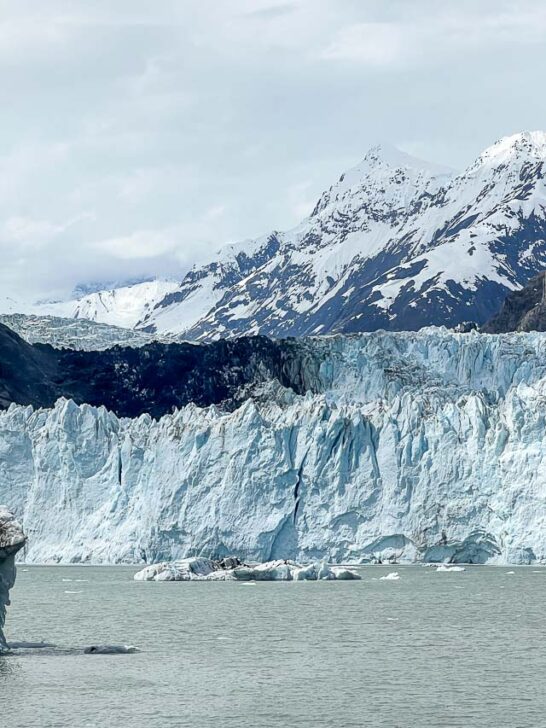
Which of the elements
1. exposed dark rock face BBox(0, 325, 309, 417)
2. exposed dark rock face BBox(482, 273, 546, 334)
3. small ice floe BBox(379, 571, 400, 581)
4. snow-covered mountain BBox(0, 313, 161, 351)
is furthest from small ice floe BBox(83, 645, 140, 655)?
exposed dark rock face BBox(482, 273, 546, 334)

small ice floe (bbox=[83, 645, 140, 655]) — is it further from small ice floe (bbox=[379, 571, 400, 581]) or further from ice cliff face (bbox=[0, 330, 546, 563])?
ice cliff face (bbox=[0, 330, 546, 563])

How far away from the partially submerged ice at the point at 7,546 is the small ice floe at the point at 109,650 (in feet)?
18.7

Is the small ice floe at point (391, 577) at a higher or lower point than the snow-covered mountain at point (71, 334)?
lower

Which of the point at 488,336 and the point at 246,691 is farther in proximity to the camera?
the point at 488,336

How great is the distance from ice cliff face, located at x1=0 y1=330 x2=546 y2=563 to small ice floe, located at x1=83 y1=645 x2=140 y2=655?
33.2 meters

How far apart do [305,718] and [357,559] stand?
4393 cm

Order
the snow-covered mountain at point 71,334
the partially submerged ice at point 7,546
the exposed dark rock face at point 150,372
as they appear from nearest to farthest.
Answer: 1. the partially submerged ice at point 7,546
2. the exposed dark rock face at point 150,372
3. the snow-covered mountain at point 71,334

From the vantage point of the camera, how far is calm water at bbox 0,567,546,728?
34.3 meters

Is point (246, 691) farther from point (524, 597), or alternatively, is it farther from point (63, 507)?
point (63, 507)

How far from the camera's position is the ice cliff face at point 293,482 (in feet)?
247

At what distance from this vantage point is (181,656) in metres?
44.0

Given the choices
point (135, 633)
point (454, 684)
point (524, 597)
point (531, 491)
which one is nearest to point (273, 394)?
point (531, 491)

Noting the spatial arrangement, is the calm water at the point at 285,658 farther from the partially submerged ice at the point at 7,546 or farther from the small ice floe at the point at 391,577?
the partially submerged ice at the point at 7,546

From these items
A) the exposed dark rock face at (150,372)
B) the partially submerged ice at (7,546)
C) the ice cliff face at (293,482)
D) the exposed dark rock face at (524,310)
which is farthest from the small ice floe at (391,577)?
the exposed dark rock face at (524,310)
